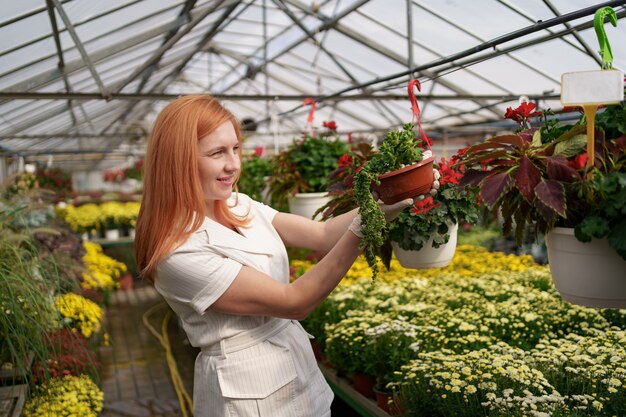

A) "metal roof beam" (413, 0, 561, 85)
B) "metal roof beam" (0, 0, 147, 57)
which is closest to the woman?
"metal roof beam" (0, 0, 147, 57)

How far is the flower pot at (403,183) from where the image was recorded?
52.4 inches

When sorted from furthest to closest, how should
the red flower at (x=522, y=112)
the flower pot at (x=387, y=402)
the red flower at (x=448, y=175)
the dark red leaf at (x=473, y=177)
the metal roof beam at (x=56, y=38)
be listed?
the metal roof beam at (x=56, y=38) < the flower pot at (x=387, y=402) < the red flower at (x=448, y=175) < the red flower at (x=522, y=112) < the dark red leaf at (x=473, y=177)

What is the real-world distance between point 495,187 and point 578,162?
0.17m

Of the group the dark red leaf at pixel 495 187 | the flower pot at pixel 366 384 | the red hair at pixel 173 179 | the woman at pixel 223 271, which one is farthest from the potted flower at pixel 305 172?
the dark red leaf at pixel 495 187

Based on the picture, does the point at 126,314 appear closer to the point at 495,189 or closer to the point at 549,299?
the point at 549,299

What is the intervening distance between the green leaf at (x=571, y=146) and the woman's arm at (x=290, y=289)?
0.50 m

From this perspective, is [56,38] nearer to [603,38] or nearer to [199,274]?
[199,274]

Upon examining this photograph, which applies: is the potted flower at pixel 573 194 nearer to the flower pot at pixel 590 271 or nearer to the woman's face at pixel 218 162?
the flower pot at pixel 590 271

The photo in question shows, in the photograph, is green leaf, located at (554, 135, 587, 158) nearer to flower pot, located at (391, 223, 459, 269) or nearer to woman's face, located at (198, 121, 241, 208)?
flower pot, located at (391, 223, 459, 269)

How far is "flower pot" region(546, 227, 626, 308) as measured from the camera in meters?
1.25

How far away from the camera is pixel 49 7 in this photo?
414cm

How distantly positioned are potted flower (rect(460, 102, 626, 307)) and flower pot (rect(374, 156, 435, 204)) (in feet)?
0.41

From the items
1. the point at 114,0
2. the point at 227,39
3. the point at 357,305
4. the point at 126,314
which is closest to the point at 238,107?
the point at 227,39

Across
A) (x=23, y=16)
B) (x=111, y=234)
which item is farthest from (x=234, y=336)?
(x=111, y=234)
